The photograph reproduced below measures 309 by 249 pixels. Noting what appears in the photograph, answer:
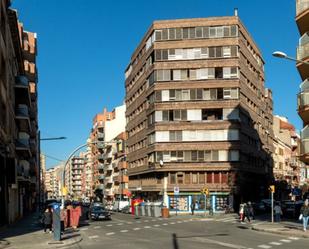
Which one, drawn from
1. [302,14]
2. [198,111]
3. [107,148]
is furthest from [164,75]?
[107,148]

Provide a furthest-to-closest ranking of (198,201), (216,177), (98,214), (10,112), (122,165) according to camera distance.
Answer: (122,165)
(198,201)
(216,177)
(98,214)
(10,112)

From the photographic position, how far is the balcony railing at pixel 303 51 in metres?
36.2

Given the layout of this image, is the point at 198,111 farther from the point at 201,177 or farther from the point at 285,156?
the point at 285,156

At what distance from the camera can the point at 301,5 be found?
37.3m

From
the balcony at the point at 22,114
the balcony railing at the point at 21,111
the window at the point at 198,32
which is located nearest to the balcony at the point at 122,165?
the window at the point at 198,32

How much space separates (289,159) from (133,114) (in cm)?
5328

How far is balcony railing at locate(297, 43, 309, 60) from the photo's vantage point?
119ft

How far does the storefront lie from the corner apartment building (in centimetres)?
4056

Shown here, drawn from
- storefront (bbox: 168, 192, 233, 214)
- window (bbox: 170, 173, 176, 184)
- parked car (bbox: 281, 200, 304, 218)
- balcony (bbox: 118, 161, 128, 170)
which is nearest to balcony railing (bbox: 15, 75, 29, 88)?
parked car (bbox: 281, 200, 304, 218)

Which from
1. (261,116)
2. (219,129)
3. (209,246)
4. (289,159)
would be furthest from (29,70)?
(289,159)

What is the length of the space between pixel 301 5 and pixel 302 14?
2.23 feet

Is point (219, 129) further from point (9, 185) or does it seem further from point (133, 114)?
point (9, 185)

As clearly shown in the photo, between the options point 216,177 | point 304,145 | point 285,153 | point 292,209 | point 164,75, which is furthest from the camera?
point 285,153

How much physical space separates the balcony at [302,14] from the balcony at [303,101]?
155 inches
